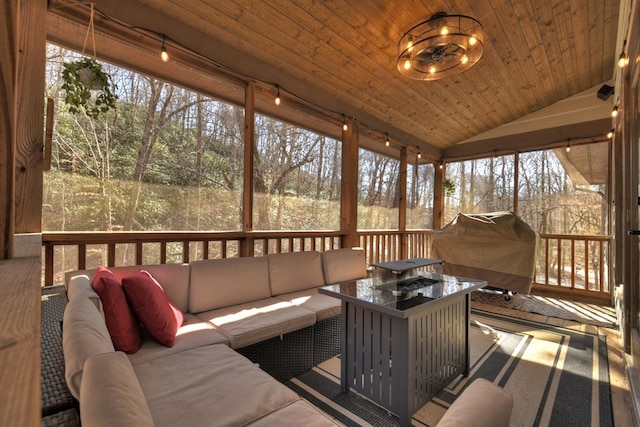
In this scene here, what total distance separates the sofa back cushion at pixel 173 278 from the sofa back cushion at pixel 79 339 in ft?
2.97

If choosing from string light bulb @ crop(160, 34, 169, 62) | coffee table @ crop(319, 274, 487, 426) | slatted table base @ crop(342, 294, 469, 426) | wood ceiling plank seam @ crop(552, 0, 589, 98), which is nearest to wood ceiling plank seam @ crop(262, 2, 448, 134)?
string light bulb @ crop(160, 34, 169, 62)

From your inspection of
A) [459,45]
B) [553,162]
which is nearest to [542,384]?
[459,45]

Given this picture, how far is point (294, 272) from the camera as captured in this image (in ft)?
10.5

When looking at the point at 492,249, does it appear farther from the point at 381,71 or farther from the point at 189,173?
the point at 189,173

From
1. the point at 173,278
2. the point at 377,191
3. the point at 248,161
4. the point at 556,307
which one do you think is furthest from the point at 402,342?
the point at 556,307

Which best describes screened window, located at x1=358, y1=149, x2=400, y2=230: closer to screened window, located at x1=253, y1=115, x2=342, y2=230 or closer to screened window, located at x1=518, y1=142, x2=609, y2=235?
screened window, located at x1=253, y1=115, x2=342, y2=230

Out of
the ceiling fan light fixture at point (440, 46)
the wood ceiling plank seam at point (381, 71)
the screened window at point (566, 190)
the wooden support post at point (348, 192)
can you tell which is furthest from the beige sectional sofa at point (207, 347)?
the screened window at point (566, 190)

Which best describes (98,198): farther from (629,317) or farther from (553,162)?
(553,162)

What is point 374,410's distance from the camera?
2055 millimetres

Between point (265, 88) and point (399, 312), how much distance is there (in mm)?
2851

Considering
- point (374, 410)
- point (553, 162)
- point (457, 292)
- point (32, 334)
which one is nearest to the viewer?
point (32, 334)

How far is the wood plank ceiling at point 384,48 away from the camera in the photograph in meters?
2.78

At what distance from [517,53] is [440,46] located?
5.73ft

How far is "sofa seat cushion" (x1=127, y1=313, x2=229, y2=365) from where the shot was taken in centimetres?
175
